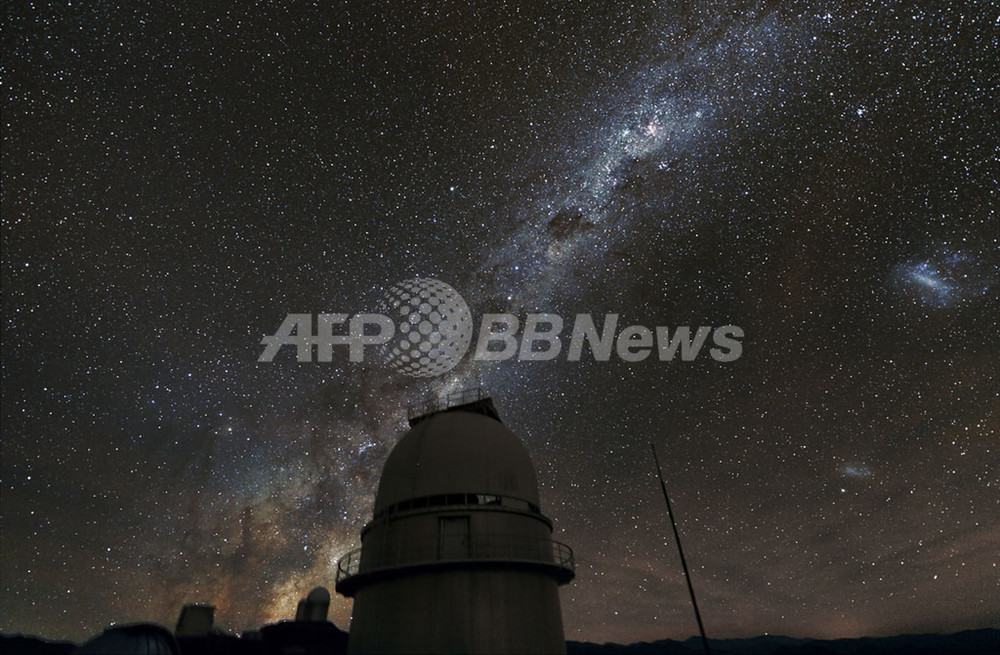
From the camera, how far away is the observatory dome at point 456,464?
56.8ft

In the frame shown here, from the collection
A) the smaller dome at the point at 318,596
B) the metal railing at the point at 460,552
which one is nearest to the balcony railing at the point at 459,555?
the metal railing at the point at 460,552

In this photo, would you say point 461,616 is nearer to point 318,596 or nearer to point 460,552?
point 460,552

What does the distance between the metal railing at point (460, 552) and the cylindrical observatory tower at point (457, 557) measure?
0.11 feet

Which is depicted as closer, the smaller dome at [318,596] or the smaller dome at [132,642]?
the smaller dome at [132,642]

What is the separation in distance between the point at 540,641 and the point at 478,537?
12.0 ft

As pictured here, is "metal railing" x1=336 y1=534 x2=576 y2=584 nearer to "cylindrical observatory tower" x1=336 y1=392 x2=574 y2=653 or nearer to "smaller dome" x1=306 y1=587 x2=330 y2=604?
"cylindrical observatory tower" x1=336 y1=392 x2=574 y2=653

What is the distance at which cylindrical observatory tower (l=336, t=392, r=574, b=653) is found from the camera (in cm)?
1449

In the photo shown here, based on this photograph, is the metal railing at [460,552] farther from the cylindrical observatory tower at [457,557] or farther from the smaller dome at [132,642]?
the smaller dome at [132,642]

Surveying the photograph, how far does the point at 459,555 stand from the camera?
15.5 m

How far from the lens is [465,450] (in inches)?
713

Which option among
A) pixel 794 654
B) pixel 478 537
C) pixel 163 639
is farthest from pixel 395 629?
pixel 794 654

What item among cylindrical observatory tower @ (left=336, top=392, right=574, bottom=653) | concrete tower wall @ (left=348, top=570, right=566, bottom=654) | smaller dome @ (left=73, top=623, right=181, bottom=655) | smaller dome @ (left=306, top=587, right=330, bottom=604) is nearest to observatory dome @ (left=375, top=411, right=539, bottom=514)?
cylindrical observatory tower @ (left=336, top=392, right=574, bottom=653)

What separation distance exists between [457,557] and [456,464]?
10.8 feet

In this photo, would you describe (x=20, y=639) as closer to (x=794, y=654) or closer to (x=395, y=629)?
(x=395, y=629)
